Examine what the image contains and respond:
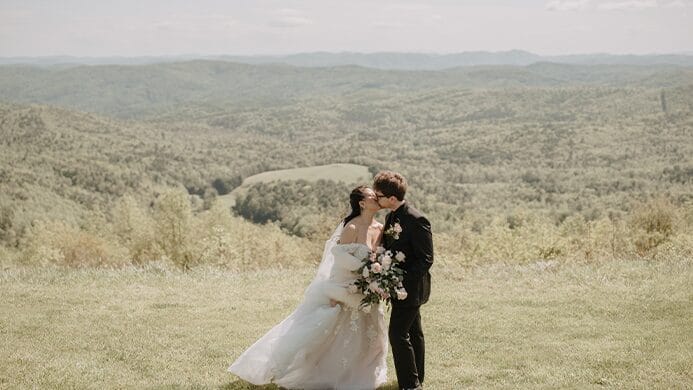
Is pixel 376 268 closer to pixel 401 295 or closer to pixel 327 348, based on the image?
pixel 401 295

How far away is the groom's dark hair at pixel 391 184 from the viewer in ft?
26.3

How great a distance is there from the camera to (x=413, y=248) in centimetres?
822

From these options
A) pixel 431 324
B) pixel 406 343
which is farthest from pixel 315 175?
pixel 406 343

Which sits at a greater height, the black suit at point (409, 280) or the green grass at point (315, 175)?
the black suit at point (409, 280)

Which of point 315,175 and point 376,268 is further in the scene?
point 315,175

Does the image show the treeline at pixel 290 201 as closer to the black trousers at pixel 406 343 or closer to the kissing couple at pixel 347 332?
the kissing couple at pixel 347 332

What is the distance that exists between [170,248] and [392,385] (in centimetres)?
4390

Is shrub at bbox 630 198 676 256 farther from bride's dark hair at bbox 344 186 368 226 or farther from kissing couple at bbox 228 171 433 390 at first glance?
bride's dark hair at bbox 344 186 368 226

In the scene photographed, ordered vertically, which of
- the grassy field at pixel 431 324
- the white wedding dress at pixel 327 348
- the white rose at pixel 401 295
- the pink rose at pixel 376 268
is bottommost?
the grassy field at pixel 431 324

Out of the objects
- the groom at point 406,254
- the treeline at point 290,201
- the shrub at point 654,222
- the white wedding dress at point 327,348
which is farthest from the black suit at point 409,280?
the treeline at point 290,201

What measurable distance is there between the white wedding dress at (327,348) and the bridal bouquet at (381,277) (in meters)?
0.40

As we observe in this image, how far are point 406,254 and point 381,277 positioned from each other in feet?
1.69

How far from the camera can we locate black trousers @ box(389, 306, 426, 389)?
841 cm

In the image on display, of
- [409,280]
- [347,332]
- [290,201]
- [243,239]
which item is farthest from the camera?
[290,201]
